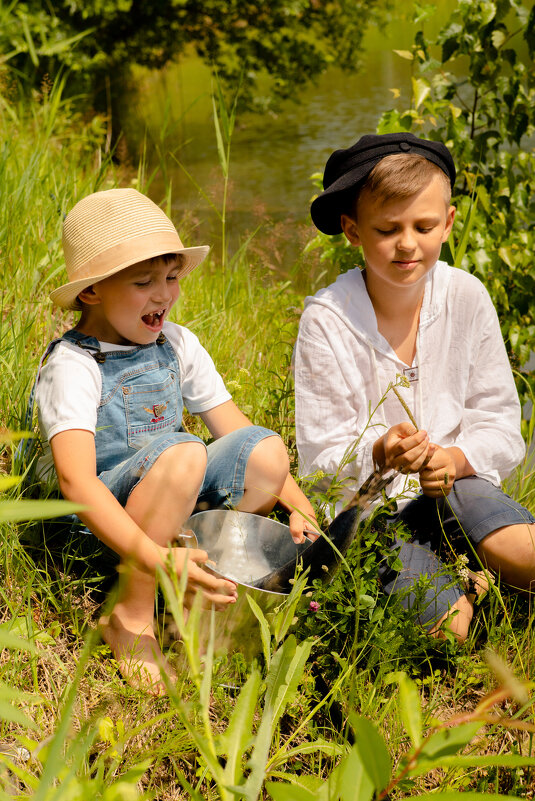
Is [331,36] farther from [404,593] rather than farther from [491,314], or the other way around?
[404,593]

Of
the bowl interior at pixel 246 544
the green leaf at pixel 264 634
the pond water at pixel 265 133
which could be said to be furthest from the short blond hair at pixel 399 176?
the pond water at pixel 265 133

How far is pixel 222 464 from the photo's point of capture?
6.44 feet

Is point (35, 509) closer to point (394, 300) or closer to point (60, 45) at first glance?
point (394, 300)

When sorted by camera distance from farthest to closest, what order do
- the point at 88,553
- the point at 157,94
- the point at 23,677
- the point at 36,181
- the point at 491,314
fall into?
1. the point at 157,94
2. the point at 36,181
3. the point at 491,314
4. the point at 88,553
5. the point at 23,677

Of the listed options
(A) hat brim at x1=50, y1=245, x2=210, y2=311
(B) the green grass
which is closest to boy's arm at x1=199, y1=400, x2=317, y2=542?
(B) the green grass

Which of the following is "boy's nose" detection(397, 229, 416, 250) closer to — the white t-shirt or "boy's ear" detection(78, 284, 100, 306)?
the white t-shirt

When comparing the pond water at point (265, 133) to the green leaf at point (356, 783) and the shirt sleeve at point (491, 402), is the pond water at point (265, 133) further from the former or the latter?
the green leaf at point (356, 783)

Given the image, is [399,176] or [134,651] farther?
[399,176]

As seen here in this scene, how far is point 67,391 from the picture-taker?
68.1 inches

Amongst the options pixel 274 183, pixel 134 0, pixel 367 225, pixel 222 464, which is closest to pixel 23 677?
pixel 222 464

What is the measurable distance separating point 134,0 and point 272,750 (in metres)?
7.60

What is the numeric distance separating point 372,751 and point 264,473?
1.17 metres

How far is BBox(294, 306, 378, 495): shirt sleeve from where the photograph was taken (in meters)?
2.00

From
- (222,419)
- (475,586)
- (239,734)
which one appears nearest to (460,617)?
(475,586)
